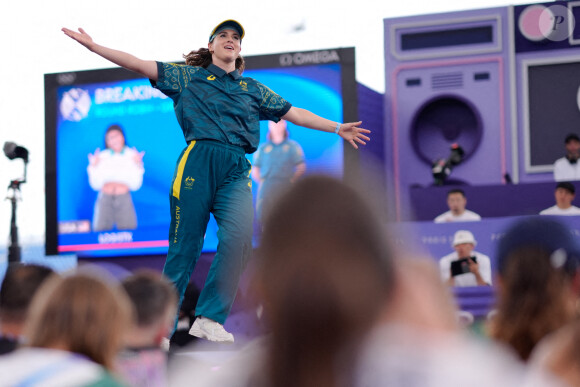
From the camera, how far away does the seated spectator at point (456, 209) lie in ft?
18.6

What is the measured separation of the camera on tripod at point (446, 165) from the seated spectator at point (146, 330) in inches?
204

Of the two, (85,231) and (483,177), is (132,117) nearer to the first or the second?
(85,231)

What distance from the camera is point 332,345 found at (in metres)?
0.79

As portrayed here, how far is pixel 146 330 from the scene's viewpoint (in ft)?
6.80

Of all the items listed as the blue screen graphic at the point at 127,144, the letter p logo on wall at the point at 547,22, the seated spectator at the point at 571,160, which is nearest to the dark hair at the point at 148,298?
the blue screen graphic at the point at 127,144

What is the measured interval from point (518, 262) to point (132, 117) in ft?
20.7

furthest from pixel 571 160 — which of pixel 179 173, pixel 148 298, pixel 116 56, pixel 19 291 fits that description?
pixel 19 291

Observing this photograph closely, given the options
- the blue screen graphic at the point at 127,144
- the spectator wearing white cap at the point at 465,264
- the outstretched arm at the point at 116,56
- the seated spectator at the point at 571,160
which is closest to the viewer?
the outstretched arm at the point at 116,56

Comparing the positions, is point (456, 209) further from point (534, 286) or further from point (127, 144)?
point (534, 286)

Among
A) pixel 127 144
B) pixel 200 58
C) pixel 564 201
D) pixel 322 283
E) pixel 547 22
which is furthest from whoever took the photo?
pixel 547 22

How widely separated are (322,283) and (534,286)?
956 mm

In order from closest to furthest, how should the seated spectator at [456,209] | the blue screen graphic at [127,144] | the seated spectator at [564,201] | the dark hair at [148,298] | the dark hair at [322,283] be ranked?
1. the dark hair at [322,283]
2. the dark hair at [148,298]
3. the seated spectator at [564,201]
4. the seated spectator at [456,209]
5. the blue screen graphic at [127,144]

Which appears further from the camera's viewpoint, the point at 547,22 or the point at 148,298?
the point at 547,22

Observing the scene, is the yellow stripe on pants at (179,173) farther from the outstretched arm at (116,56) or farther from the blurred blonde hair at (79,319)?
the blurred blonde hair at (79,319)
